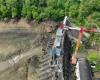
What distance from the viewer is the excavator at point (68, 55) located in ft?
90.9

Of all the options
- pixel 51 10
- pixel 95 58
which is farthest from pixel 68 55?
pixel 51 10

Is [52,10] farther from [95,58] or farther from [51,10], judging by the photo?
[95,58]

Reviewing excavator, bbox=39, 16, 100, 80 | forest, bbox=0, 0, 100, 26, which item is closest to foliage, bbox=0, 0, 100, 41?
forest, bbox=0, 0, 100, 26

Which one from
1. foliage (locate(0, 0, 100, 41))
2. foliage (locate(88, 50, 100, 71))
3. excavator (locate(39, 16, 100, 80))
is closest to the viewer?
excavator (locate(39, 16, 100, 80))

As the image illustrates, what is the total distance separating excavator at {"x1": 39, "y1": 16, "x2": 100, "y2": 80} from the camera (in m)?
27.7

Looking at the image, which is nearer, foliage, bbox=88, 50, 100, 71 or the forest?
foliage, bbox=88, 50, 100, 71

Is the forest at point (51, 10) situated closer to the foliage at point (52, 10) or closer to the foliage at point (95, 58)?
the foliage at point (52, 10)

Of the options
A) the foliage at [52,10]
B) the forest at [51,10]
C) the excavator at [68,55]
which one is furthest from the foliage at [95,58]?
the forest at [51,10]

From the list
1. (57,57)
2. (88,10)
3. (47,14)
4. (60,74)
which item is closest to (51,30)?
(47,14)

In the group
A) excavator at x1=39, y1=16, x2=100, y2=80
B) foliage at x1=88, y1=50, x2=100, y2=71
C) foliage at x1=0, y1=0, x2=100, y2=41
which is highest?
foliage at x1=0, y1=0, x2=100, y2=41

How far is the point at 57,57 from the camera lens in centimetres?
2988

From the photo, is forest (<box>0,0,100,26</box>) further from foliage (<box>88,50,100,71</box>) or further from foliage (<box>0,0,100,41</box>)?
foliage (<box>88,50,100,71</box>)

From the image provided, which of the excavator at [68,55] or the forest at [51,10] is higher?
the forest at [51,10]

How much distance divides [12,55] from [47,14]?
712 centimetres
